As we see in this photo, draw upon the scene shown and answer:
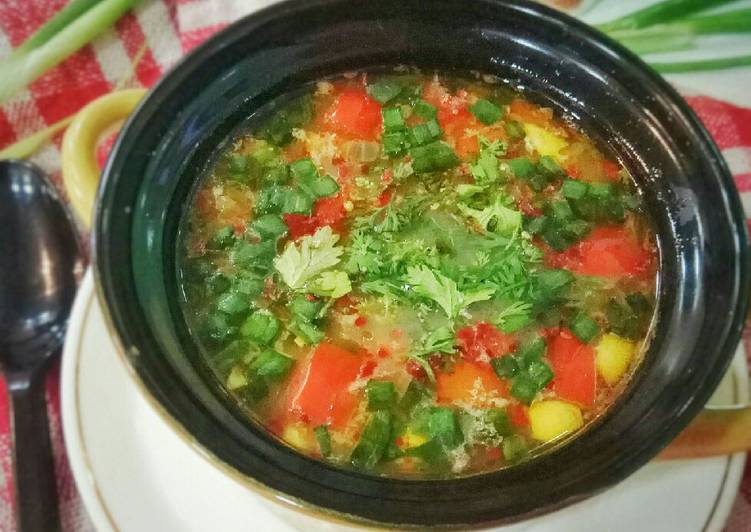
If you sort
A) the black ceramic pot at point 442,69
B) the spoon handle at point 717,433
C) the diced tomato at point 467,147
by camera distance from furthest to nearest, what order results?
the diced tomato at point 467,147
the spoon handle at point 717,433
the black ceramic pot at point 442,69

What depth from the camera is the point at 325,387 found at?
1.22 metres

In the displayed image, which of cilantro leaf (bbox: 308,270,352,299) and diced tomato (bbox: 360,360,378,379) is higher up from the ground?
cilantro leaf (bbox: 308,270,352,299)

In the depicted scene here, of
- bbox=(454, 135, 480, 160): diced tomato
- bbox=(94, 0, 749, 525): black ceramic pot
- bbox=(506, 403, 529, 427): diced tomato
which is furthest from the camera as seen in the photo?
bbox=(454, 135, 480, 160): diced tomato

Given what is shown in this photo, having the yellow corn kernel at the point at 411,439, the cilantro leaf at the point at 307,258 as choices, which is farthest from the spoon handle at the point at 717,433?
the cilantro leaf at the point at 307,258

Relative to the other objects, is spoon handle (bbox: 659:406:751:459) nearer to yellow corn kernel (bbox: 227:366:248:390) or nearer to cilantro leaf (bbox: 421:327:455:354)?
cilantro leaf (bbox: 421:327:455:354)

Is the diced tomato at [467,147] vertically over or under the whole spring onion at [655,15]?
under

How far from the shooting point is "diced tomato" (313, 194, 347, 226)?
135 centimetres

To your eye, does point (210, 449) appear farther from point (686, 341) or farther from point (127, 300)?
point (686, 341)

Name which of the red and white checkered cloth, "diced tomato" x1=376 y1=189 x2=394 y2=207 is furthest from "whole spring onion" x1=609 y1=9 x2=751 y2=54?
"diced tomato" x1=376 y1=189 x2=394 y2=207

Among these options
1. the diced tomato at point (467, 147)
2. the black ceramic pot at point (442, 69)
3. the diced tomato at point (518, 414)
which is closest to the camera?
the black ceramic pot at point (442, 69)

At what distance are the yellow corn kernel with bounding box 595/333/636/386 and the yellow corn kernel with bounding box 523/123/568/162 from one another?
1.14 ft

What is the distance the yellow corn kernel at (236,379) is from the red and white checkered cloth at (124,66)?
81 centimetres

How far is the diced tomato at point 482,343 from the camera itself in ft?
4.12

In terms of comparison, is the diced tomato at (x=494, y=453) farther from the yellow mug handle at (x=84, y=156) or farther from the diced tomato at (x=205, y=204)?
the yellow mug handle at (x=84, y=156)
